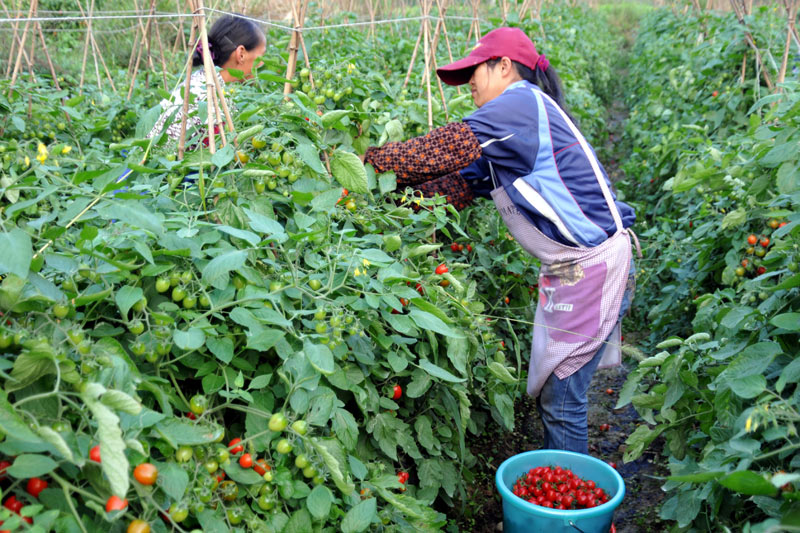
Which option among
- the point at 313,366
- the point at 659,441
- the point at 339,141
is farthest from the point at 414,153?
the point at 659,441

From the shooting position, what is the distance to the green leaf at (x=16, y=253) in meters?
0.88

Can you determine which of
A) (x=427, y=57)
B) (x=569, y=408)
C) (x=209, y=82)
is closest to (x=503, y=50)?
(x=427, y=57)

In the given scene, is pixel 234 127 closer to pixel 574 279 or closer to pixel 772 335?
pixel 574 279

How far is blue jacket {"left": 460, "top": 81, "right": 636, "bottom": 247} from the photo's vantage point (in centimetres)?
186

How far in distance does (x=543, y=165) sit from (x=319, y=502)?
1204 millimetres

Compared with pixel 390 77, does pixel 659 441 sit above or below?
below

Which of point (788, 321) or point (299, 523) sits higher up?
point (788, 321)

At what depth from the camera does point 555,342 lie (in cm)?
196

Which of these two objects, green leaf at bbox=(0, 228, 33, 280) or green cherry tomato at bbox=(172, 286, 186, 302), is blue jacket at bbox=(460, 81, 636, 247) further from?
green leaf at bbox=(0, 228, 33, 280)

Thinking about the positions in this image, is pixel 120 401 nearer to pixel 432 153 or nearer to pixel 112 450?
pixel 112 450

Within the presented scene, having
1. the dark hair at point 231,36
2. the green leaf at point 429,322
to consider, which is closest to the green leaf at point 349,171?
the green leaf at point 429,322

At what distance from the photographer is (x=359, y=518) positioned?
1.09 m

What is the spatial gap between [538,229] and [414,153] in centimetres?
45

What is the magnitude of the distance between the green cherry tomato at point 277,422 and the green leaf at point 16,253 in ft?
1.36
